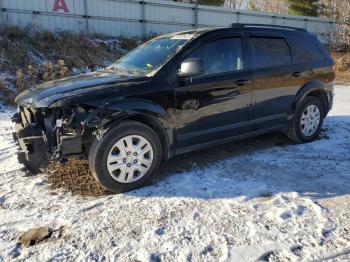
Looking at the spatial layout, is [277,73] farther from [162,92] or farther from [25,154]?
[25,154]

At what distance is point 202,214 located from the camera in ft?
12.0

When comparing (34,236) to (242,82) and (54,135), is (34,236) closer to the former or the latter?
(54,135)

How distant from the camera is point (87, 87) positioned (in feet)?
13.4

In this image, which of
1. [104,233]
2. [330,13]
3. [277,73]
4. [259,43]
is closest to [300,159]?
[277,73]

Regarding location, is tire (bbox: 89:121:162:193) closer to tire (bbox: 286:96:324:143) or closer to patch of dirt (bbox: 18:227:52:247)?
patch of dirt (bbox: 18:227:52:247)

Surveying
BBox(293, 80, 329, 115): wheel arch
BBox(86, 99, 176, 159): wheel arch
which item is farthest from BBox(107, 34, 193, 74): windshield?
BBox(293, 80, 329, 115): wheel arch

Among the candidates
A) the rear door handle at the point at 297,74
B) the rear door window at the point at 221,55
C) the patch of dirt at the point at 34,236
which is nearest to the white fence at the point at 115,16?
the rear door window at the point at 221,55

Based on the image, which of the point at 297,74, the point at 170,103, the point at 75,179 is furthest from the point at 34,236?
the point at 297,74

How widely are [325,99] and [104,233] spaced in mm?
4455

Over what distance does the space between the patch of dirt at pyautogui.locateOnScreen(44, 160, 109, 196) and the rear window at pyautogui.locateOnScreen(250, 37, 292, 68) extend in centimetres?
271

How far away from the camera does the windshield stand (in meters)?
4.58

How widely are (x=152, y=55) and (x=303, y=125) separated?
275cm

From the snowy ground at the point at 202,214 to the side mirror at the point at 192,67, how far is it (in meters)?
1.29

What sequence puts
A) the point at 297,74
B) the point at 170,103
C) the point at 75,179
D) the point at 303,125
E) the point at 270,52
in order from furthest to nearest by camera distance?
1. the point at 303,125
2. the point at 297,74
3. the point at 270,52
4. the point at 75,179
5. the point at 170,103
